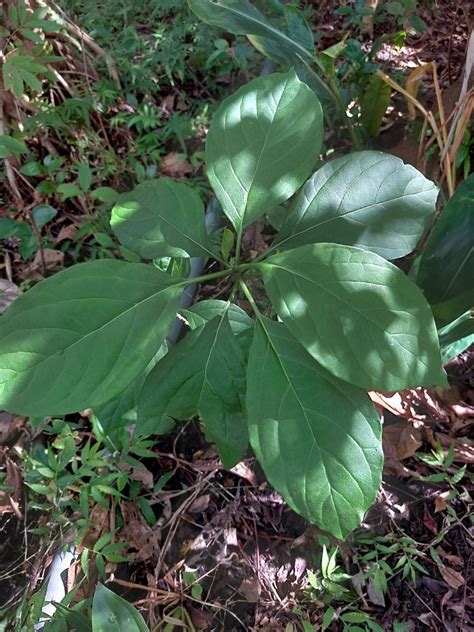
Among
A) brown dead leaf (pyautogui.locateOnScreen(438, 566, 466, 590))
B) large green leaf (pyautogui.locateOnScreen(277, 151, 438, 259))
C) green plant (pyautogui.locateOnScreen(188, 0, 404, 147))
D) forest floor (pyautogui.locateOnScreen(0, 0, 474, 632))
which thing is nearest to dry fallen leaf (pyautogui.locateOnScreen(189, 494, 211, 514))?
forest floor (pyautogui.locateOnScreen(0, 0, 474, 632))

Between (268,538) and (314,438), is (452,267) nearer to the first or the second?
(314,438)

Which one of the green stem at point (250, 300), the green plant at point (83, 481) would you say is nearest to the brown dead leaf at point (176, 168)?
the green plant at point (83, 481)

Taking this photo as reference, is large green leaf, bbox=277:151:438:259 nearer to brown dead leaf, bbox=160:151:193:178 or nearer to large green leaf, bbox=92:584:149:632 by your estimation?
large green leaf, bbox=92:584:149:632

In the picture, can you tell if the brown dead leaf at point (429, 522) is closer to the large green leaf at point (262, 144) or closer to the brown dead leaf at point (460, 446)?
the brown dead leaf at point (460, 446)

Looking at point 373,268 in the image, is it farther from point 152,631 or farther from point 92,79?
point 92,79

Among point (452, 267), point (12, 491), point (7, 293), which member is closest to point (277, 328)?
point (452, 267)

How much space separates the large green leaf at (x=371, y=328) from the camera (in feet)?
2.26

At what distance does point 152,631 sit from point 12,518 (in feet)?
1.66

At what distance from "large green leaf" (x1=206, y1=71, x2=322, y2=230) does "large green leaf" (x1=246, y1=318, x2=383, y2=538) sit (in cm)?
28

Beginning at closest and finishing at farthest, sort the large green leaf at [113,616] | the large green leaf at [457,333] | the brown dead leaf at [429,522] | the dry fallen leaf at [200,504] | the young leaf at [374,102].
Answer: the large green leaf at [113,616] → the large green leaf at [457,333] → the brown dead leaf at [429,522] → the dry fallen leaf at [200,504] → the young leaf at [374,102]

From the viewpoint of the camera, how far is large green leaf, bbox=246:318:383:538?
2.28 feet

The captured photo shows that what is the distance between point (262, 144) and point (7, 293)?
1.17 metres

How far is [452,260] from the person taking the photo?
104 centimetres

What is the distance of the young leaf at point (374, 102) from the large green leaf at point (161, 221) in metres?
1.00
